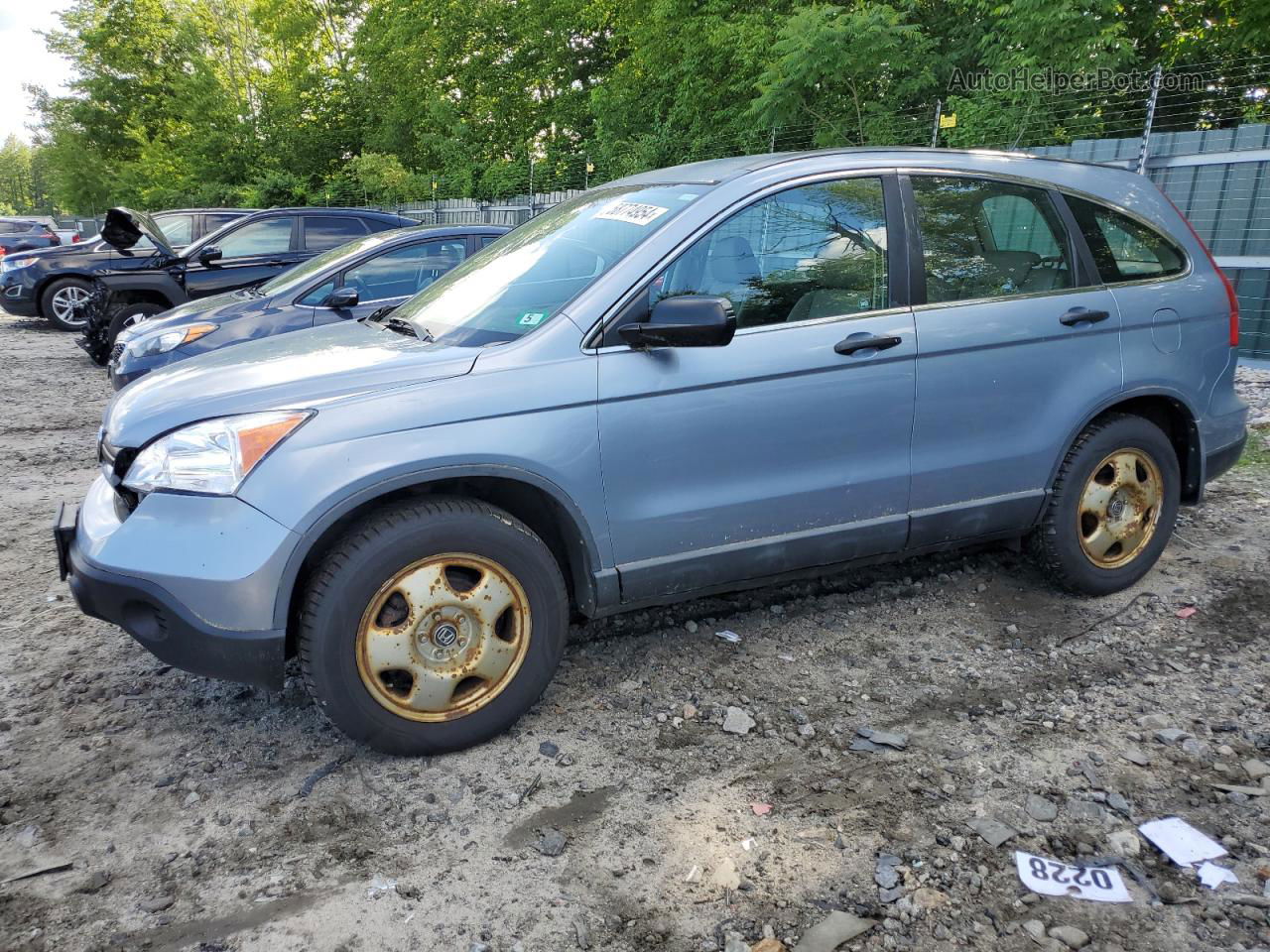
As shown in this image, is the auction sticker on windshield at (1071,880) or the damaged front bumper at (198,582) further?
the damaged front bumper at (198,582)

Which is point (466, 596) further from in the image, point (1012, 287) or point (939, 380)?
point (1012, 287)

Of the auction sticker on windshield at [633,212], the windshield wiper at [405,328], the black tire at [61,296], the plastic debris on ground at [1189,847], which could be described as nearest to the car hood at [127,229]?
the black tire at [61,296]

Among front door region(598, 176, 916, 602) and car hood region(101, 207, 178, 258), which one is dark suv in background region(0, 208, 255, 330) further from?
front door region(598, 176, 916, 602)

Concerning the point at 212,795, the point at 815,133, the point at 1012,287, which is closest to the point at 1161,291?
the point at 1012,287

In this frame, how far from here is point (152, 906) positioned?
2.40 meters

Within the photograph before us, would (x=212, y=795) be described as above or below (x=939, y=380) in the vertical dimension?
below

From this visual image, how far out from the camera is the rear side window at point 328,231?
1092 centimetres

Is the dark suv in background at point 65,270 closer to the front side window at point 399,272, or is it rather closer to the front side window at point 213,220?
the front side window at point 213,220

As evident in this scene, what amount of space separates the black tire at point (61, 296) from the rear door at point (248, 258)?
496 centimetres

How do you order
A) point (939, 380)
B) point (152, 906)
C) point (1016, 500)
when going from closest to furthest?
point (152, 906) → point (939, 380) → point (1016, 500)

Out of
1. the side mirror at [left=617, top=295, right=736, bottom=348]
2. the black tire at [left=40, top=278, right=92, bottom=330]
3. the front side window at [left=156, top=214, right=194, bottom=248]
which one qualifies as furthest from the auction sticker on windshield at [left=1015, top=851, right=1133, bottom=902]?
the black tire at [left=40, top=278, right=92, bottom=330]

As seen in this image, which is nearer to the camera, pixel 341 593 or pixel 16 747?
pixel 341 593

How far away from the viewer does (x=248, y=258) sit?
10625 mm

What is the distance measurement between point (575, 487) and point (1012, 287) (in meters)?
2.01
